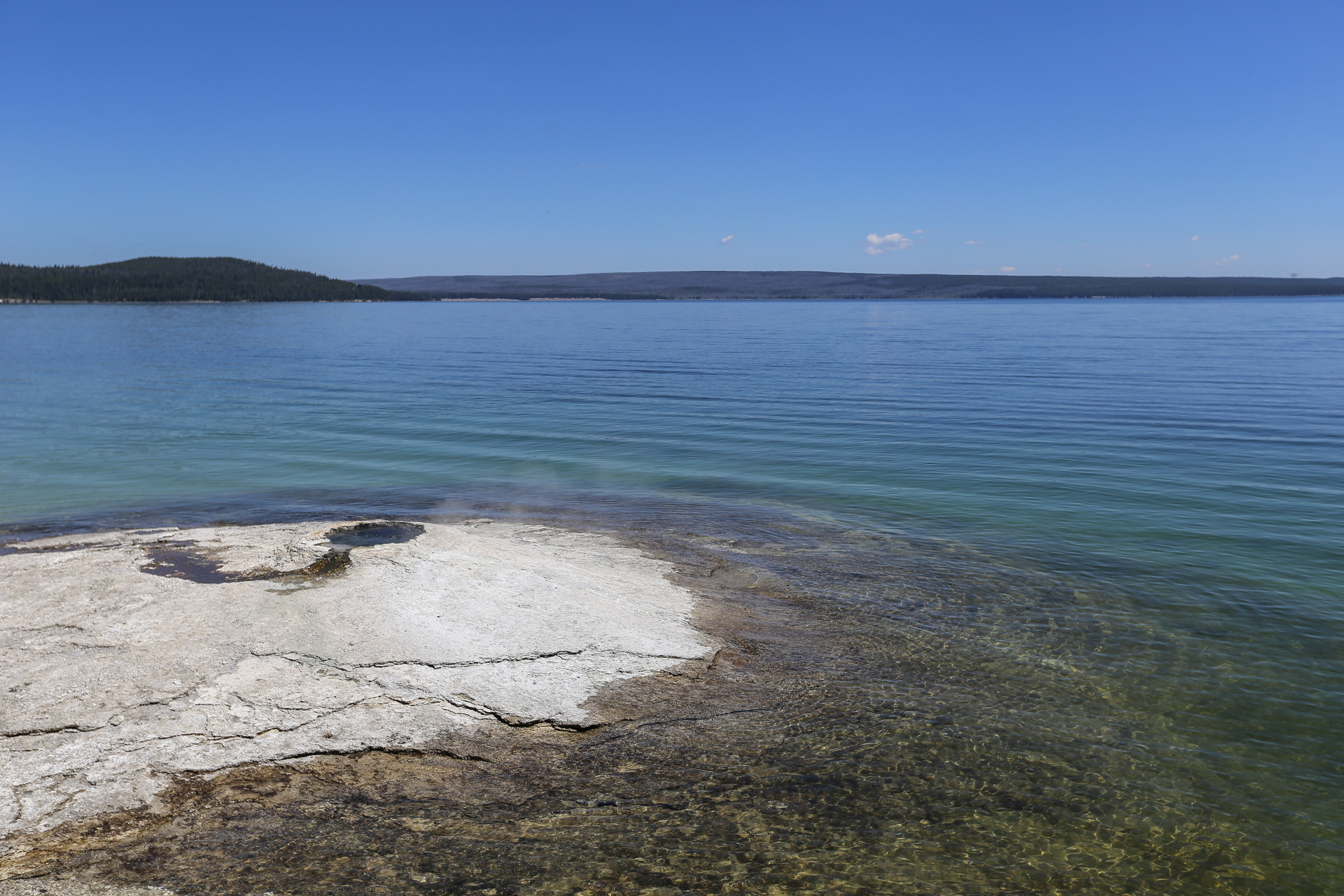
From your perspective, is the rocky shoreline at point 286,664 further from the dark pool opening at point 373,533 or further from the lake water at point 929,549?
the lake water at point 929,549

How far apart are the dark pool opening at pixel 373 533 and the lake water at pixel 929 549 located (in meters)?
2.90

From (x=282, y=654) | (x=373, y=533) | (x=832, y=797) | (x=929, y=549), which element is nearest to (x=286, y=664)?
(x=282, y=654)

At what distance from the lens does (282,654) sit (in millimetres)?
7328

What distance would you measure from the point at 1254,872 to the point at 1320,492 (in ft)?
44.1

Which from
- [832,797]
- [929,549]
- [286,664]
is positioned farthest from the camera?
[929,549]

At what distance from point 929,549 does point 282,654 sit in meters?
9.15

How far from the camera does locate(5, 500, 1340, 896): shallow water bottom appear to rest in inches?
202

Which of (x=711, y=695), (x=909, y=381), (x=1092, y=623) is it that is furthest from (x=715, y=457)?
(x=909, y=381)

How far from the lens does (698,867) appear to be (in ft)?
17.1

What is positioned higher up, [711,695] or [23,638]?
[23,638]

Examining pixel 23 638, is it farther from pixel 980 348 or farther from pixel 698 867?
pixel 980 348

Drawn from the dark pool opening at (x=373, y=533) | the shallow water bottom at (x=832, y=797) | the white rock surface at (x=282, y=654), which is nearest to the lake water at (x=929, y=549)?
the shallow water bottom at (x=832, y=797)

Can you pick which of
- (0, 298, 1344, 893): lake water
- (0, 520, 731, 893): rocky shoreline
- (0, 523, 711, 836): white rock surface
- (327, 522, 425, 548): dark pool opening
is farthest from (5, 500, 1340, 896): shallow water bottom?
(327, 522, 425, 548): dark pool opening

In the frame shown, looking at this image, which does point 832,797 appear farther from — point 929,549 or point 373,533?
point 373,533
